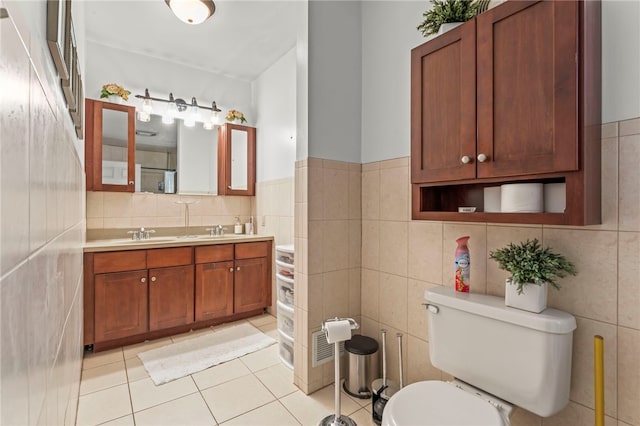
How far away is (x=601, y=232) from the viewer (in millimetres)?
1160

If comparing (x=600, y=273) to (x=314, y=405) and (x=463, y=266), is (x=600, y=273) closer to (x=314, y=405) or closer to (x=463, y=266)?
(x=463, y=266)

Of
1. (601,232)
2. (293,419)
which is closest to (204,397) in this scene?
(293,419)

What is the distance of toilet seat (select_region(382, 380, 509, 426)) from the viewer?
1.08 m

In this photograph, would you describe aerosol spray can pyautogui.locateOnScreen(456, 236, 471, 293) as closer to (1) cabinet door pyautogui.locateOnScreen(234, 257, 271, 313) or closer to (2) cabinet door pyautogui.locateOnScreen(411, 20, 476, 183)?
(2) cabinet door pyautogui.locateOnScreen(411, 20, 476, 183)

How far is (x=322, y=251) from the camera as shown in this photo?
6.51ft

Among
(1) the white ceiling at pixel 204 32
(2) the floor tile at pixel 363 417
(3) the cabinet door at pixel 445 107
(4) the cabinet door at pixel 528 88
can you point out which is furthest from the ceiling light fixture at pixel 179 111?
(2) the floor tile at pixel 363 417

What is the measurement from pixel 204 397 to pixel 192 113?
8.70 ft

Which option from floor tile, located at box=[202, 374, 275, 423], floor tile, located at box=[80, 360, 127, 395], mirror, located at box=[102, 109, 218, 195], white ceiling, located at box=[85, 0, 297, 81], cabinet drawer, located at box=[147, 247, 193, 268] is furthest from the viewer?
mirror, located at box=[102, 109, 218, 195]

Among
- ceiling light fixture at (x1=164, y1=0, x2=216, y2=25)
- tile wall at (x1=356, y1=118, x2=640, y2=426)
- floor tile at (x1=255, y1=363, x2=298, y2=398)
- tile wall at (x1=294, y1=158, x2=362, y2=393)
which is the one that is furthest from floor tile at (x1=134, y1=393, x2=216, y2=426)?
ceiling light fixture at (x1=164, y1=0, x2=216, y2=25)

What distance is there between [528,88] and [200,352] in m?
2.66

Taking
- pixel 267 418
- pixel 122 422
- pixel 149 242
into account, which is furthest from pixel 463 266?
pixel 149 242

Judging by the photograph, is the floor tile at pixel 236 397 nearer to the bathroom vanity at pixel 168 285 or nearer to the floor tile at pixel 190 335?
the floor tile at pixel 190 335

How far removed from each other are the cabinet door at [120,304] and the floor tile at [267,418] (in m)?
1.37

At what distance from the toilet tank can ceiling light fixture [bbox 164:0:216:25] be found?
220 centimetres
